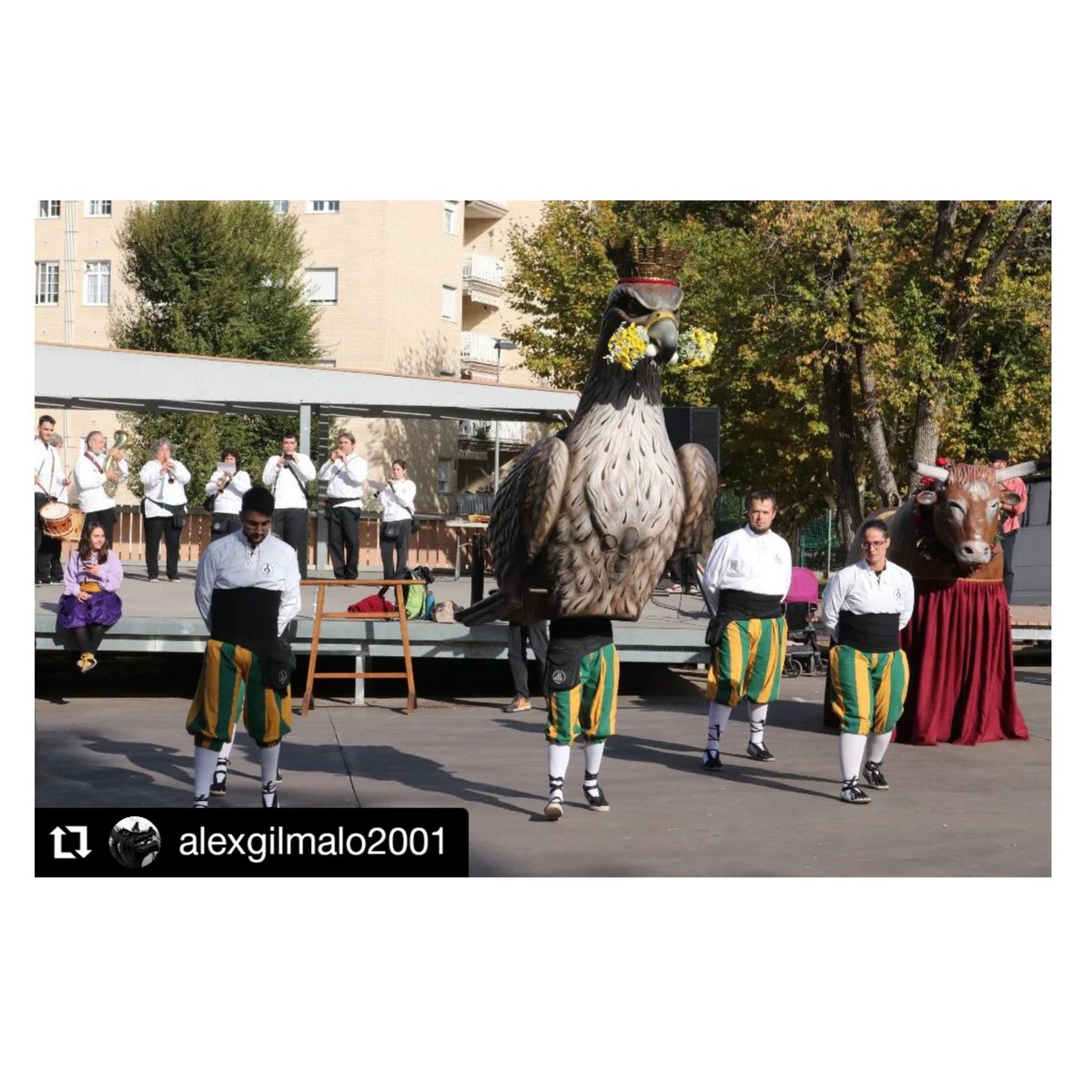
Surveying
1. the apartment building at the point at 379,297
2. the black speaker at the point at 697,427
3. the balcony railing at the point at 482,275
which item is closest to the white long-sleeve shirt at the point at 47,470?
the black speaker at the point at 697,427

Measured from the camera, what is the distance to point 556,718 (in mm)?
8203

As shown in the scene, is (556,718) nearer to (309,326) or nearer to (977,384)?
(977,384)

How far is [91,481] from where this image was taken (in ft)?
47.3

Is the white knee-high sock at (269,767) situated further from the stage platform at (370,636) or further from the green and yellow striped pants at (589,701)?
the stage platform at (370,636)

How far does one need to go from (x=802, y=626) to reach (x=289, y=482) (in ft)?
18.3

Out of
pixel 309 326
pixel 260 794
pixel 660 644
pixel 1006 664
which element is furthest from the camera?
pixel 309 326

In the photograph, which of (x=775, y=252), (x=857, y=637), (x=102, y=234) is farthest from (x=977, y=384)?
(x=102, y=234)

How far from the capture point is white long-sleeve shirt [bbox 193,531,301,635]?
7832 millimetres

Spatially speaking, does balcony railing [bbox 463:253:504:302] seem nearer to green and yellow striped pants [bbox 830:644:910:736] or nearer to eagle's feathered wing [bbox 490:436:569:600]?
green and yellow striped pants [bbox 830:644:910:736]

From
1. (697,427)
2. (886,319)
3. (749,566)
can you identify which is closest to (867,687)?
(749,566)

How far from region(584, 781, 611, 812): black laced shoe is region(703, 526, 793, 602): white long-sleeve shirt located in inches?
82.7

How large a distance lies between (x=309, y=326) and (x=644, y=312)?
30.2 m
